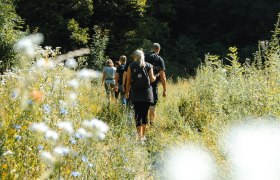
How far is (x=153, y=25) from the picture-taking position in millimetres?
27344

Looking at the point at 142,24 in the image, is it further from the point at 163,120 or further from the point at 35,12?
the point at 163,120

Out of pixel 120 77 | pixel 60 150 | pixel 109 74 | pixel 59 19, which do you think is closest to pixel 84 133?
pixel 60 150

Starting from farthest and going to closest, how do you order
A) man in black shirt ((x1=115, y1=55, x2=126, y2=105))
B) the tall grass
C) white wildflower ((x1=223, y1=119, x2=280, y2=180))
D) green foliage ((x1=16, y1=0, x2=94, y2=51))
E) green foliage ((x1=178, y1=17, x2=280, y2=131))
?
green foliage ((x1=16, y1=0, x2=94, y2=51)) → man in black shirt ((x1=115, y1=55, x2=126, y2=105)) → green foliage ((x1=178, y1=17, x2=280, y2=131)) → white wildflower ((x1=223, y1=119, x2=280, y2=180)) → the tall grass

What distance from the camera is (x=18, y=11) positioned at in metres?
24.4

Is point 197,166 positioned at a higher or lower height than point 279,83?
lower

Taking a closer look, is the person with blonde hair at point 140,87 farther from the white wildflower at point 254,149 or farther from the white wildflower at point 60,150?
the white wildflower at point 60,150

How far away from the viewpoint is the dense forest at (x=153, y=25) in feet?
73.5

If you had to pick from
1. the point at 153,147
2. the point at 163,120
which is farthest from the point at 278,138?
the point at 163,120

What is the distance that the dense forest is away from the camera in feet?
73.5

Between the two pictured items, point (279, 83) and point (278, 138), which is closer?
point (278, 138)

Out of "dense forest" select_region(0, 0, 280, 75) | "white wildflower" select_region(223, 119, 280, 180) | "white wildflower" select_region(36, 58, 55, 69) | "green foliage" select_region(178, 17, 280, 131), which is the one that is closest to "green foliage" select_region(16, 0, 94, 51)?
"dense forest" select_region(0, 0, 280, 75)

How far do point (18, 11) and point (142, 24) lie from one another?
7731 millimetres

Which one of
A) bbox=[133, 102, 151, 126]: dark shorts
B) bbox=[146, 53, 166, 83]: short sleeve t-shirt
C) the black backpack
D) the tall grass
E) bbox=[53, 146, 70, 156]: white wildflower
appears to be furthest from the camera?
bbox=[146, 53, 166, 83]: short sleeve t-shirt

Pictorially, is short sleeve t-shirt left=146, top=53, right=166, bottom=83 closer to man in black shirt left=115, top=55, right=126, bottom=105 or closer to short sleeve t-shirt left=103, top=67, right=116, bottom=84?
man in black shirt left=115, top=55, right=126, bottom=105
